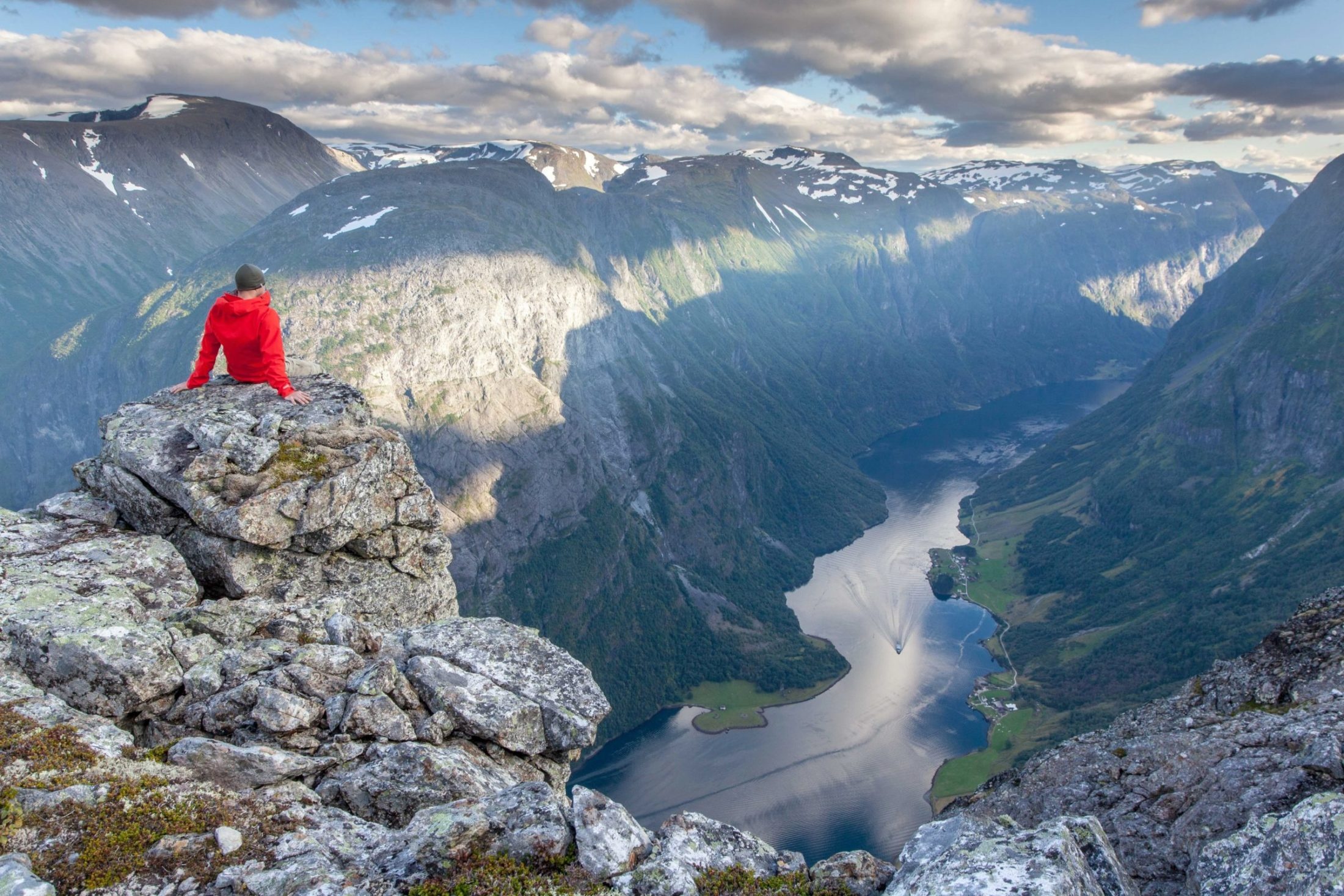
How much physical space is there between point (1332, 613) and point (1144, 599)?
209401 mm

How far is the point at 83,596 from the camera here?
57.4ft

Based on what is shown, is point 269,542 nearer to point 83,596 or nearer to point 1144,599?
point 83,596

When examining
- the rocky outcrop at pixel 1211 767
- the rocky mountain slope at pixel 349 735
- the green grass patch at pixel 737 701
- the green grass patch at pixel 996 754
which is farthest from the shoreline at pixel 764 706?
the rocky mountain slope at pixel 349 735

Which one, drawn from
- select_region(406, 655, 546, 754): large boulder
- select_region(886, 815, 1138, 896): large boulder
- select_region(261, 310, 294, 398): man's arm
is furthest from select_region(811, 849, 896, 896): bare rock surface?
select_region(261, 310, 294, 398): man's arm

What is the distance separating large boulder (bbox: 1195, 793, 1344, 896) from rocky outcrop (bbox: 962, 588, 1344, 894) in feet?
0.12

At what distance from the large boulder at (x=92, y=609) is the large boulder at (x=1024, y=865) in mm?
16162

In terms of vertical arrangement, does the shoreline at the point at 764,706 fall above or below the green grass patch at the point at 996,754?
below

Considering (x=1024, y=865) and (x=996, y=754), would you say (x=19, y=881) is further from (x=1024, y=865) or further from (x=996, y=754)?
(x=996, y=754)

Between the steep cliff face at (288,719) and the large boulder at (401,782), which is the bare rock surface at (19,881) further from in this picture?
the large boulder at (401,782)

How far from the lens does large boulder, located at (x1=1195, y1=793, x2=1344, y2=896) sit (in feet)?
37.8

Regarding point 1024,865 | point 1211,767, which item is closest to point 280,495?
point 1024,865

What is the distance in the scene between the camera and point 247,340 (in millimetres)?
23312

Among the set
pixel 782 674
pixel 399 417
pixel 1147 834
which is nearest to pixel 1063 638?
pixel 782 674

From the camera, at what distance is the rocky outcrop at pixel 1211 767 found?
14953mm
